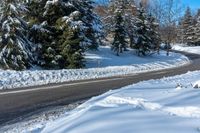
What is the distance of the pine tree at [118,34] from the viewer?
48469mm

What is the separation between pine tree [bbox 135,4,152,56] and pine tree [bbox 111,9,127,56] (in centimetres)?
421

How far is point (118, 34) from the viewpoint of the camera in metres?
48.9

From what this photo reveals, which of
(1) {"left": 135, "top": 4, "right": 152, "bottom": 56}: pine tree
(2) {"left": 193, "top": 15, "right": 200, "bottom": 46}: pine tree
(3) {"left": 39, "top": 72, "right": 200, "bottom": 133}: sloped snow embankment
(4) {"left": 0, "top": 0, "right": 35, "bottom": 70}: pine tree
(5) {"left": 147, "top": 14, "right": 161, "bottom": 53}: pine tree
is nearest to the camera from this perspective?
(3) {"left": 39, "top": 72, "right": 200, "bottom": 133}: sloped snow embankment

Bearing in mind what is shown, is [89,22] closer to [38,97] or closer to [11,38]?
[11,38]

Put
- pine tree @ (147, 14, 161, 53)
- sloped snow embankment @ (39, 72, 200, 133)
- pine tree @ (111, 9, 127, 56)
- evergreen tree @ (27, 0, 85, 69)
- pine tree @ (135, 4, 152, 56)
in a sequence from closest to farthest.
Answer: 1. sloped snow embankment @ (39, 72, 200, 133)
2. evergreen tree @ (27, 0, 85, 69)
3. pine tree @ (111, 9, 127, 56)
4. pine tree @ (135, 4, 152, 56)
5. pine tree @ (147, 14, 161, 53)

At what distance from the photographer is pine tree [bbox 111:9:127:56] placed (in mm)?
48469

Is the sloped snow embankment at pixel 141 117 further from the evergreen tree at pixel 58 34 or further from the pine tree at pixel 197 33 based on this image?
the pine tree at pixel 197 33

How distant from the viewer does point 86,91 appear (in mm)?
15461

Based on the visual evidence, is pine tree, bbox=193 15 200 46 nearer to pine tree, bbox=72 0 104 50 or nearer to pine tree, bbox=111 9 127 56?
pine tree, bbox=111 9 127 56

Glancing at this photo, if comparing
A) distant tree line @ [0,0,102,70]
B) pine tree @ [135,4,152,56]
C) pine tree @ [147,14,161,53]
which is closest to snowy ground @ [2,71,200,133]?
distant tree line @ [0,0,102,70]

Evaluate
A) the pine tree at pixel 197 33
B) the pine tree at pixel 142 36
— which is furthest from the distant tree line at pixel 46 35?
the pine tree at pixel 197 33

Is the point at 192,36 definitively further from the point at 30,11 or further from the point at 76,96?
the point at 76,96

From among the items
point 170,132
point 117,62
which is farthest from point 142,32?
point 170,132

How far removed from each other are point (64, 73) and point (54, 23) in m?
9.18
